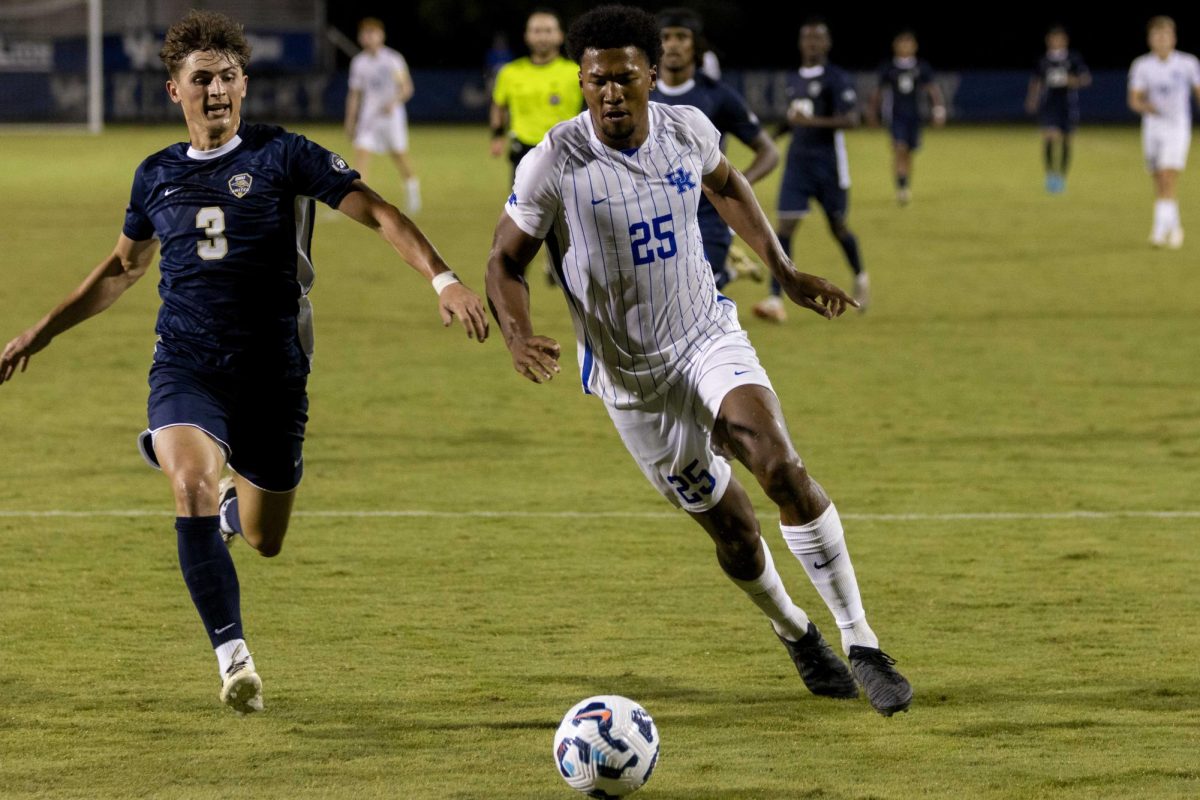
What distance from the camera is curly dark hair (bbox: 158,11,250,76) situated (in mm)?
Result: 5668

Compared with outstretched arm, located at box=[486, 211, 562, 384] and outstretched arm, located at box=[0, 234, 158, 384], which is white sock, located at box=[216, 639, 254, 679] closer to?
outstretched arm, located at box=[486, 211, 562, 384]

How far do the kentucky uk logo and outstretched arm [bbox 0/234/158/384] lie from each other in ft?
5.63

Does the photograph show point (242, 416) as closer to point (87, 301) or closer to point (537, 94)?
point (87, 301)

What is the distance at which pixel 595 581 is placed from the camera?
286 inches

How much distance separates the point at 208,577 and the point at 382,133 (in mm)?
19206

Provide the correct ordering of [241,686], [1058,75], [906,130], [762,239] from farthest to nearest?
1. [1058,75]
2. [906,130]
3. [762,239]
4. [241,686]

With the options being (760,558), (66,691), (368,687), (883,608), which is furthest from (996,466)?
(66,691)

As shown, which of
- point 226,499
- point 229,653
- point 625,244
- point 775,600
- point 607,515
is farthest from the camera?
point 607,515

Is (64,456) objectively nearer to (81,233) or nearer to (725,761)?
(725,761)

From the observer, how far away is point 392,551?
25.5 ft

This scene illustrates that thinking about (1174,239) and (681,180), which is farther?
(1174,239)

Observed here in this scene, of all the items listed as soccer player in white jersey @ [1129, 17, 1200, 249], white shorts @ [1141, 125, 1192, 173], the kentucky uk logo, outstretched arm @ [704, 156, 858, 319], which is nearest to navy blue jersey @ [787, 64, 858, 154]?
soccer player in white jersey @ [1129, 17, 1200, 249]

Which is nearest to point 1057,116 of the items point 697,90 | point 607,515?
point 697,90

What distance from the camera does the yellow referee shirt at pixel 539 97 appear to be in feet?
52.8
